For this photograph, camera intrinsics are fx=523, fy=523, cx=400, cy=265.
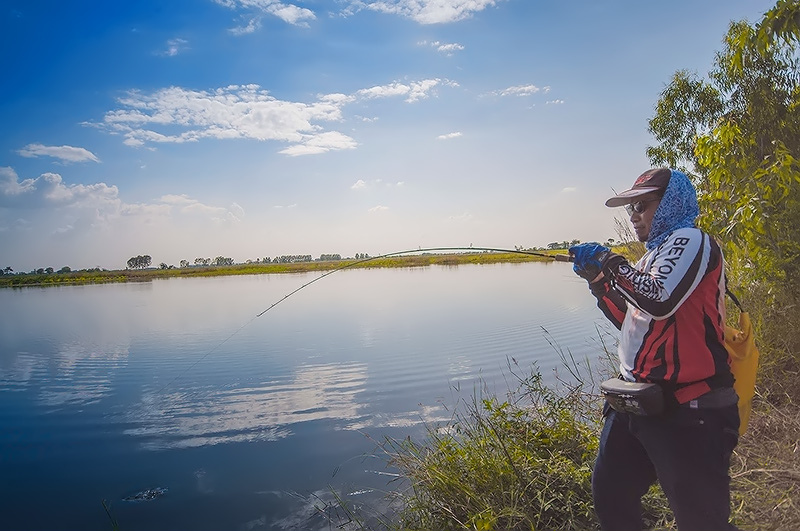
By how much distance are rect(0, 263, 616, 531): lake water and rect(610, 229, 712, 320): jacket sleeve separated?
11.6 ft

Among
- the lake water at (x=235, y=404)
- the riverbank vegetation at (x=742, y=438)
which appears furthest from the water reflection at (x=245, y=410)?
the riverbank vegetation at (x=742, y=438)

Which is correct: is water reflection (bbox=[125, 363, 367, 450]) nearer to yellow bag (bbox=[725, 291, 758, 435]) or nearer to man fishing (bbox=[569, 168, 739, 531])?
man fishing (bbox=[569, 168, 739, 531])

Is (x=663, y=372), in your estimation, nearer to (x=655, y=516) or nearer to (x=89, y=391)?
(x=655, y=516)

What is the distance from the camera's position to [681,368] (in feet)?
6.84

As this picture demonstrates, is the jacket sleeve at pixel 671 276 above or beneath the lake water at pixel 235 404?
above

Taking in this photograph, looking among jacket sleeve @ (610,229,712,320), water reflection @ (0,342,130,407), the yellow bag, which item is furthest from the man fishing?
water reflection @ (0,342,130,407)

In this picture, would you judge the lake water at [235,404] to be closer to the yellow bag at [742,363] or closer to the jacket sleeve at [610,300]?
the jacket sleeve at [610,300]

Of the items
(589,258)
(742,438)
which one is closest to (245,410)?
(742,438)

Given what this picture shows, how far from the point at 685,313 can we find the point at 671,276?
0.17 m

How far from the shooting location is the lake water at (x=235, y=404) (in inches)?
218

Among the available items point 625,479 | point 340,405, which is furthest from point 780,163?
point 340,405

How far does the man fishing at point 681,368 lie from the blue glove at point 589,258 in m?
0.09

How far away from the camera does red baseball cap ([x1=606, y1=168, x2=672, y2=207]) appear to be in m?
2.32

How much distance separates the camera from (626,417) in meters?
2.33
